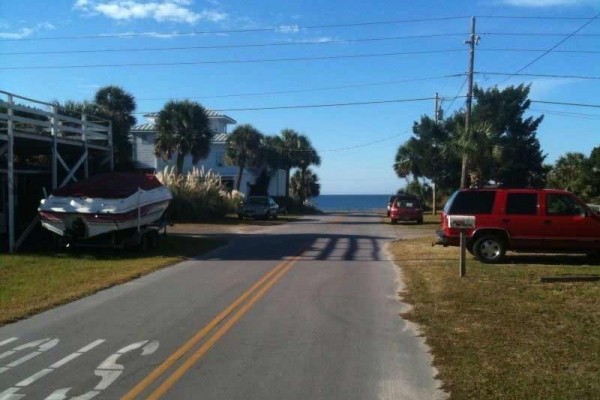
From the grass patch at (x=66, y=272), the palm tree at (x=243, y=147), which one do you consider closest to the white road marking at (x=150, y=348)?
the grass patch at (x=66, y=272)

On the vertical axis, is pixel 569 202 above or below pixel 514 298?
above

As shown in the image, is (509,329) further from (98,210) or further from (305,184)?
(305,184)

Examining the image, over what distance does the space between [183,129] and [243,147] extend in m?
12.6

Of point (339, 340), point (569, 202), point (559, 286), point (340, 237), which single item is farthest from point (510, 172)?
point (339, 340)

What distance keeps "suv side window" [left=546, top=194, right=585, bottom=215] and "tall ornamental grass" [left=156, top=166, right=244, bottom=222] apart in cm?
2306

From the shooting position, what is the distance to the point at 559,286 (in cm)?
1196

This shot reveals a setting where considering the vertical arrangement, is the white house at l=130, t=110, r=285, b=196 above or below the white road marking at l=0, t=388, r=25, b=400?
above

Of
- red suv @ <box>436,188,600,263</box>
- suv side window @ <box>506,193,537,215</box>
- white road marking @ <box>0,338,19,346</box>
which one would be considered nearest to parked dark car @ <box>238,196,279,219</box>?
red suv @ <box>436,188,600,263</box>

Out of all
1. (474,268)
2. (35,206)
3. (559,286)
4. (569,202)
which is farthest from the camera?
(35,206)

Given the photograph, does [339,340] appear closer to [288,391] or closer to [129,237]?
[288,391]

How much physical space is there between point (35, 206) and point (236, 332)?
16.7 m

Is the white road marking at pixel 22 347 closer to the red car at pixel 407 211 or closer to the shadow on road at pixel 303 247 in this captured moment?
the shadow on road at pixel 303 247

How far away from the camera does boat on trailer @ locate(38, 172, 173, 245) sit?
17797 millimetres

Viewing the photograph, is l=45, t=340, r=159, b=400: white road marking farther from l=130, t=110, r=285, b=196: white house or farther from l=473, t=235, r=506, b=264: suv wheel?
l=130, t=110, r=285, b=196: white house
